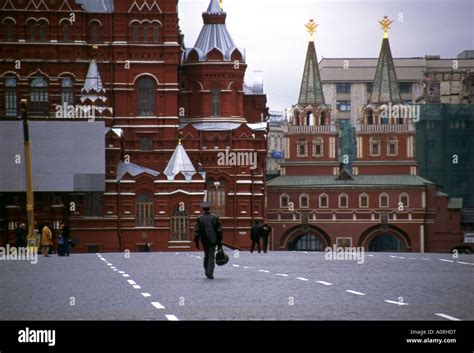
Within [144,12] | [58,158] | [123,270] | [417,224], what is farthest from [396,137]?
[123,270]

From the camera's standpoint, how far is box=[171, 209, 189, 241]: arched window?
297 ft

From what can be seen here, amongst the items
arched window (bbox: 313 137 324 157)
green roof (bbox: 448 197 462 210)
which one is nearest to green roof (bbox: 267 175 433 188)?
green roof (bbox: 448 197 462 210)

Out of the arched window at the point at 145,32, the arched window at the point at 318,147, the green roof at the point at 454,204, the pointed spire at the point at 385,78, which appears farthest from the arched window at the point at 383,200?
the arched window at the point at 145,32

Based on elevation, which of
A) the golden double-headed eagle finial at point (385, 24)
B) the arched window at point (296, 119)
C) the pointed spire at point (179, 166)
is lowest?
the pointed spire at point (179, 166)

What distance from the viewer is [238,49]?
100 meters

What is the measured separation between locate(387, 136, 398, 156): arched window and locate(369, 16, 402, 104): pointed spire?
3.77m

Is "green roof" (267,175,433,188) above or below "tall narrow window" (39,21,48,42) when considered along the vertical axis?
below

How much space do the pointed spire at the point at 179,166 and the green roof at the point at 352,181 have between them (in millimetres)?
43739

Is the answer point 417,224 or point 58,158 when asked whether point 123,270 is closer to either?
point 58,158

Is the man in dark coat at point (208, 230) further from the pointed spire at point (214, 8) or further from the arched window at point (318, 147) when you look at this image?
the arched window at point (318, 147)

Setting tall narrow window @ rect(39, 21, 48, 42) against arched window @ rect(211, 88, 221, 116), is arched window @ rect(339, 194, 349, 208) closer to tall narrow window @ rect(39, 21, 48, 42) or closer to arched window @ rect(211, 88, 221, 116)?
arched window @ rect(211, 88, 221, 116)

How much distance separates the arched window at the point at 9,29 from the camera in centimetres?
9219

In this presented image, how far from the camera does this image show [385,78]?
136 meters
